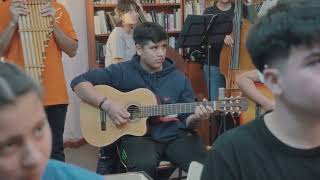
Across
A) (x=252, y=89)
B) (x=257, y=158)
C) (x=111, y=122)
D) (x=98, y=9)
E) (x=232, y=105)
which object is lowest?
(x=111, y=122)

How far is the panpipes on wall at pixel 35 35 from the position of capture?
116 inches

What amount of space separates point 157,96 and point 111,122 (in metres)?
0.35

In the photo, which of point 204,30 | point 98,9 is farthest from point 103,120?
point 98,9

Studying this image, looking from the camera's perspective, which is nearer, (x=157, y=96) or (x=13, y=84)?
(x=13, y=84)

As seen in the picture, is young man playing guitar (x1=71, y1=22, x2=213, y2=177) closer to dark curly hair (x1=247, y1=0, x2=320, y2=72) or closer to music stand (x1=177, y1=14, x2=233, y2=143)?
music stand (x1=177, y1=14, x2=233, y2=143)

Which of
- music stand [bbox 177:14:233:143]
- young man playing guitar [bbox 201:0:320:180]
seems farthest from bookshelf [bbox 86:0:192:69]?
young man playing guitar [bbox 201:0:320:180]

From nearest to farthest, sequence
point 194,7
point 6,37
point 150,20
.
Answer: point 6,37
point 150,20
point 194,7

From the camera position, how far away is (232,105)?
10.8 feet

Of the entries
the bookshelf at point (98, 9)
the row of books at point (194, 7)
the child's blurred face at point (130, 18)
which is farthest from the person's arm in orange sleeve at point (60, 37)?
the row of books at point (194, 7)

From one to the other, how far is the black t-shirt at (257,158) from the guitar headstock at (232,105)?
199cm

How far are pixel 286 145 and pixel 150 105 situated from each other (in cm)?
218

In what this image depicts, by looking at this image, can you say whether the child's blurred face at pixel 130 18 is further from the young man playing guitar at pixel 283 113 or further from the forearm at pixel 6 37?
the young man playing guitar at pixel 283 113

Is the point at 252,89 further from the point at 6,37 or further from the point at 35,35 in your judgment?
the point at 6,37

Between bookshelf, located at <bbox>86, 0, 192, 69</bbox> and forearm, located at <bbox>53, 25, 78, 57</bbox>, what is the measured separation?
8.27ft
